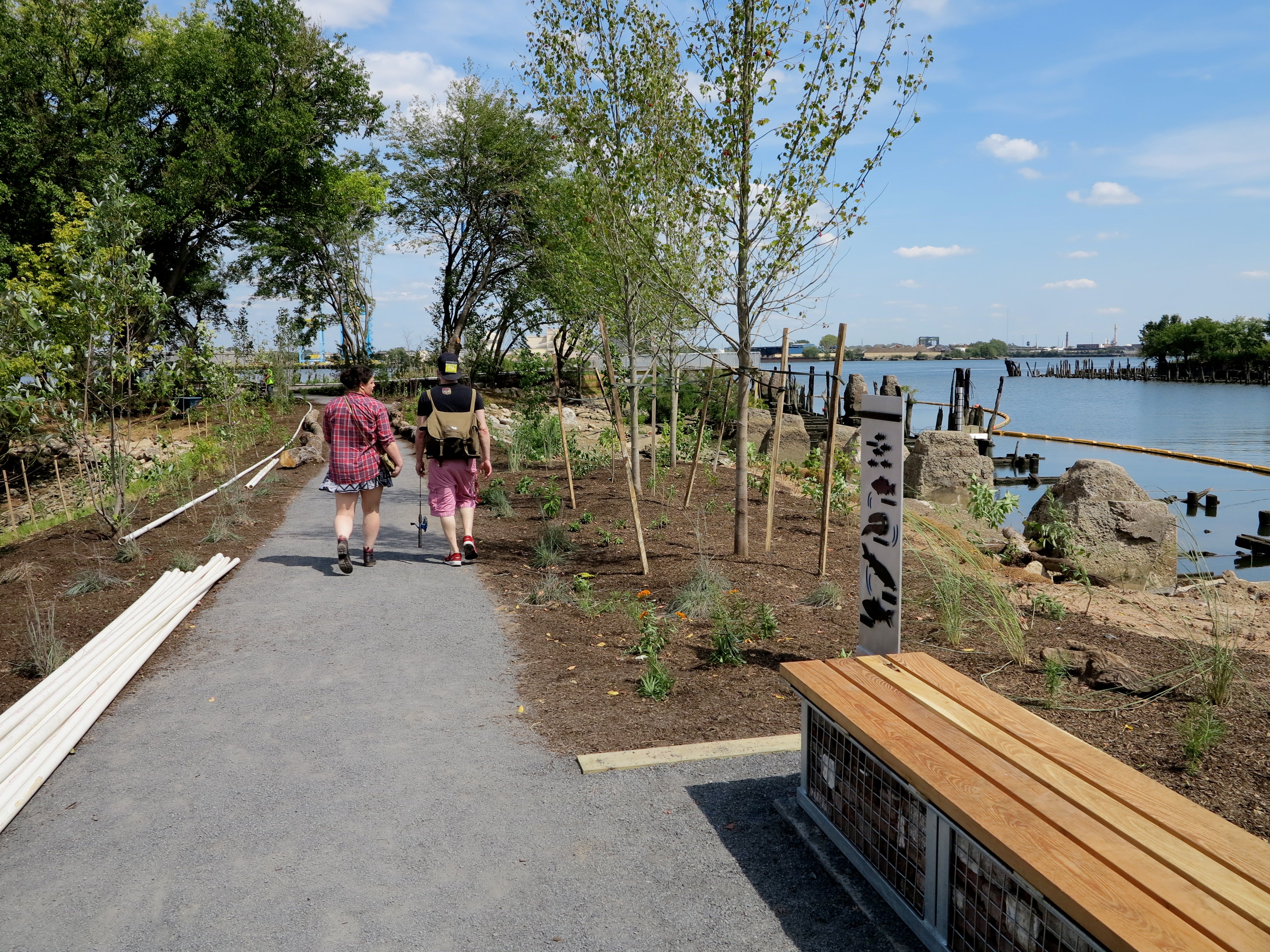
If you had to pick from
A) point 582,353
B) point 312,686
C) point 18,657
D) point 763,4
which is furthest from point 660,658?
point 582,353

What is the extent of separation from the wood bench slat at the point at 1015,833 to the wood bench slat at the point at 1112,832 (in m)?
0.03

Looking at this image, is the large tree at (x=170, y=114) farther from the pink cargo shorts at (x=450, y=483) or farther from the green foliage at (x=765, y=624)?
the green foliage at (x=765, y=624)

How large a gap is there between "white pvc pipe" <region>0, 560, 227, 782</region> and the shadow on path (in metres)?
3.06

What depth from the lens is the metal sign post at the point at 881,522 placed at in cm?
415

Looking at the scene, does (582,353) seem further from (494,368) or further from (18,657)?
(494,368)

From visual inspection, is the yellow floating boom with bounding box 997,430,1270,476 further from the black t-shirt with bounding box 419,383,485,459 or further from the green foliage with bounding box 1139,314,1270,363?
the green foliage with bounding box 1139,314,1270,363

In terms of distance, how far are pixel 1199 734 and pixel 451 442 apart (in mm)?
6075

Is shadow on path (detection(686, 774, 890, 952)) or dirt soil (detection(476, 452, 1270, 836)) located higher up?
dirt soil (detection(476, 452, 1270, 836))

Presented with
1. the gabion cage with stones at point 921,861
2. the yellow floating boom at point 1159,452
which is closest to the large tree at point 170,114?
the gabion cage with stones at point 921,861

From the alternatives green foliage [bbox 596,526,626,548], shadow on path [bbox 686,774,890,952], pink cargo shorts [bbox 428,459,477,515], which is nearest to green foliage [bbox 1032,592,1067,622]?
shadow on path [bbox 686,774,890,952]

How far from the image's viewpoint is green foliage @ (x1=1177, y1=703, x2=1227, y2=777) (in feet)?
12.4

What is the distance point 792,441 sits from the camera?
63.6ft

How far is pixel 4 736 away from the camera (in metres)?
4.19

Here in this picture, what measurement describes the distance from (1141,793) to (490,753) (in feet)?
9.20
